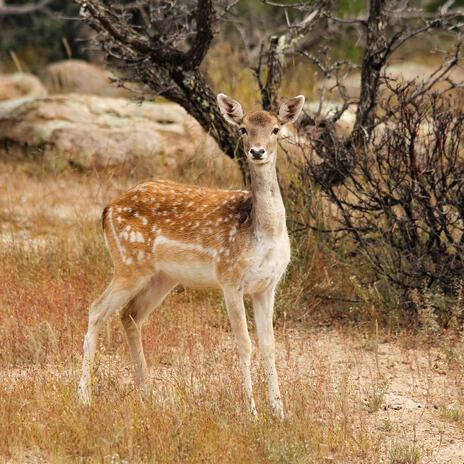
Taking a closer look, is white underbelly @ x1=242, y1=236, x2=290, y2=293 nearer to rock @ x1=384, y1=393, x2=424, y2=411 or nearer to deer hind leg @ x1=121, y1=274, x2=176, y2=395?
deer hind leg @ x1=121, y1=274, x2=176, y2=395

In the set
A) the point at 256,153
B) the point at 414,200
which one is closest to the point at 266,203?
the point at 256,153

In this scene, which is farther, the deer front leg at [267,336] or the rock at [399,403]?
the rock at [399,403]

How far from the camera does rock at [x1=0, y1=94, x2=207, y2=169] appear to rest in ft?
41.9

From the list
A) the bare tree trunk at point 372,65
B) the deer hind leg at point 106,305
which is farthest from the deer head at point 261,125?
the bare tree trunk at point 372,65

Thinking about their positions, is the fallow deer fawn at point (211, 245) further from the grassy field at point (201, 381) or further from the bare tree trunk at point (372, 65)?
the bare tree trunk at point (372, 65)

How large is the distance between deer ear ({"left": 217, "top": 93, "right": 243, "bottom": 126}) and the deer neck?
1.54ft

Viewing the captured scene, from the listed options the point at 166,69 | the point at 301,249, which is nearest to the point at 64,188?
the point at 166,69

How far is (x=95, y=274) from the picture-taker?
9141 millimetres

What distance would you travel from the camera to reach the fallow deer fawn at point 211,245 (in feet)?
21.4

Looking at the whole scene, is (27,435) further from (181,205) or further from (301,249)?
(301,249)

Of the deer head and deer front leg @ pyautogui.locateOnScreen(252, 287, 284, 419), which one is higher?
the deer head

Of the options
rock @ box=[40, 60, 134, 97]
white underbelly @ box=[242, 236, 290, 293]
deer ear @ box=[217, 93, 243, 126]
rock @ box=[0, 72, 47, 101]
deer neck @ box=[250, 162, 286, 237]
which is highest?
deer ear @ box=[217, 93, 243, 126]

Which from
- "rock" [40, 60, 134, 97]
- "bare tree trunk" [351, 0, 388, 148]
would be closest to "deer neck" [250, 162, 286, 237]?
"bare tree trunk" [351, 0, 388, 148]

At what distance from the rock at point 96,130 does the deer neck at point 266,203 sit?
592 centimetres
